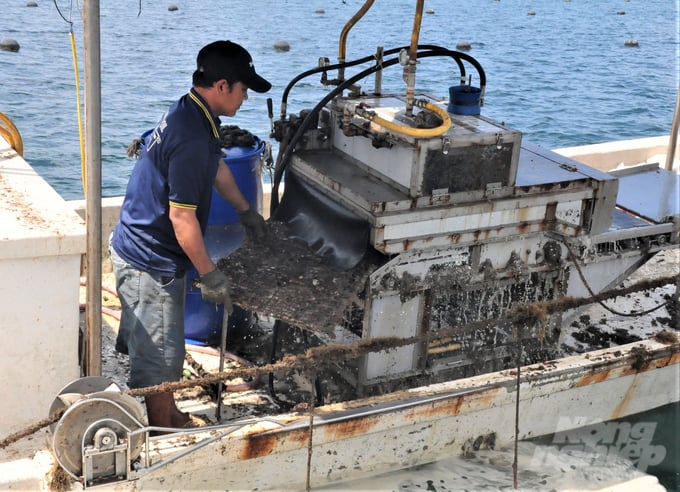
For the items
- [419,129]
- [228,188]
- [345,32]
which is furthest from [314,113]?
[419,129]

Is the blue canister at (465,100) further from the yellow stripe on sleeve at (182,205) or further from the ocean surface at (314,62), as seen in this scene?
the ocean surface at (314,62)

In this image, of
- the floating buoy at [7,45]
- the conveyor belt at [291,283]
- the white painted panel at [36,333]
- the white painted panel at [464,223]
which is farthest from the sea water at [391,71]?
the white painted panel at [36,333]

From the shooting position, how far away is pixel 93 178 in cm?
350

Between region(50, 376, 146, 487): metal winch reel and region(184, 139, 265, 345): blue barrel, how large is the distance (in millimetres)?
1446

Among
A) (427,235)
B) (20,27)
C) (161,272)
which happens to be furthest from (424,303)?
(20,27)

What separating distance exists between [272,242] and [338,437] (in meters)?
1.07

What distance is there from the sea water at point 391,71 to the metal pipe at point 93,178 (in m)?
1.58

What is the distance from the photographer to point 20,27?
86.9ft

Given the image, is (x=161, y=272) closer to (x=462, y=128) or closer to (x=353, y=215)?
(x=353, y=215)

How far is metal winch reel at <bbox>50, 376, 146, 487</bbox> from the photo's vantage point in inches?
128

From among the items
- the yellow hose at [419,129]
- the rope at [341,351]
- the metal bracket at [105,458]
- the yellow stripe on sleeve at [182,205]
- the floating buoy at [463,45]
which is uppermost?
the yellow hose at [419,129]

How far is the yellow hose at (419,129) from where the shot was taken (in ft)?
12.5

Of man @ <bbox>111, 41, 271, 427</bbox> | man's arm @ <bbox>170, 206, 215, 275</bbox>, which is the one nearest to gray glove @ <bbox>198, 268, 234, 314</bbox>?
man @ <bbox>111, 41, 271, 427</bbox>

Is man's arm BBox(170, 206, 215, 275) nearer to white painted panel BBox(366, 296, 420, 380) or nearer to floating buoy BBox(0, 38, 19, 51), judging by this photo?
white painted panel BBox(366, 296, 420, 380)
